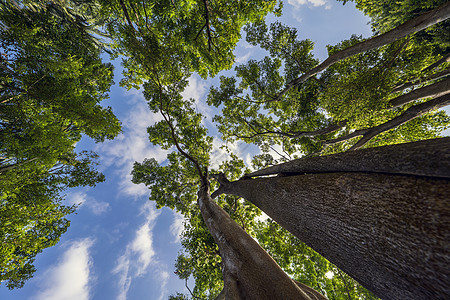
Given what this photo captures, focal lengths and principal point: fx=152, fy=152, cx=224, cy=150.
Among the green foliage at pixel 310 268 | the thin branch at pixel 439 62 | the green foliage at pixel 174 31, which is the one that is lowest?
the green foliage at pixel 310 268

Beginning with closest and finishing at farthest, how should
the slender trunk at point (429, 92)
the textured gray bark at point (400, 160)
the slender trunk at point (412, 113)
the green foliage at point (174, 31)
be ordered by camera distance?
1. the textured gray bark at point (400, 160)
2. the slender trunk at point (429, 92)
3. the slender trunk at point (412, 113)
4. the green foliage at point (174, 31)

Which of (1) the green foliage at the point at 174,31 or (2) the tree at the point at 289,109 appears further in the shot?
(1) the green foliage at the point at 174,31

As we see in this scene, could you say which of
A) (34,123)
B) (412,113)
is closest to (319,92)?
(412,113)

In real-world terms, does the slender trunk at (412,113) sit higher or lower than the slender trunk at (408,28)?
lower

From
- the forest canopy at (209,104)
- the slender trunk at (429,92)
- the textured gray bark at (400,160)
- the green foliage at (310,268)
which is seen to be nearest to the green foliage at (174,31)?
the forest canopy at (209,104)

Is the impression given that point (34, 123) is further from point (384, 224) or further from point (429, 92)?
point (429, 92)

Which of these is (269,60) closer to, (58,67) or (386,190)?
(386,190)

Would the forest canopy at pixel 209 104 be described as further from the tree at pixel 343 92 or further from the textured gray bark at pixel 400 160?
the textured gray bark at pixel 400 160

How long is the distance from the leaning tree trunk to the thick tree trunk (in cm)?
78

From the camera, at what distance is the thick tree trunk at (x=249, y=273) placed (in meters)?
2.36

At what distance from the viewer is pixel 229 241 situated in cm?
360

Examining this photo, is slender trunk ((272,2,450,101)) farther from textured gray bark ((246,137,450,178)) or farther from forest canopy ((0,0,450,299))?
textured gray bark ((246,137,450,178))

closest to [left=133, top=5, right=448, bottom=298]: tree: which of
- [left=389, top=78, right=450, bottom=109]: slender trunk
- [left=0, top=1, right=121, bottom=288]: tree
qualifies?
[left=389, top=78, right=450, bottom=109]: slender trunk

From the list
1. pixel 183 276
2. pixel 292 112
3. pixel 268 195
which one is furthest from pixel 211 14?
pixel 183 276
